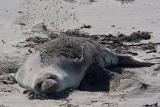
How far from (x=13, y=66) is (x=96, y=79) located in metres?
1.39

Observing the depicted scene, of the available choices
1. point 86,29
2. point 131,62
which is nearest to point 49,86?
point 131,62

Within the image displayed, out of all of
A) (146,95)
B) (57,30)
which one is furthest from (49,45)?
(57,30)

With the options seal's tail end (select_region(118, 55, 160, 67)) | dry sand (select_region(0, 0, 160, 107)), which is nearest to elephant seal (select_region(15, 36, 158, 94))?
seal's tail end (select_region(118, 55, 160, 67))

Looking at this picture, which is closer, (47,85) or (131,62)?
(47,85)

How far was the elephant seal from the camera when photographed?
21.7ft

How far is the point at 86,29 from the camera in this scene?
1046cm

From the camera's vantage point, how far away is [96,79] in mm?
7395

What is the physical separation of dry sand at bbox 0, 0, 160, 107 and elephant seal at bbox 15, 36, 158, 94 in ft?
0.55

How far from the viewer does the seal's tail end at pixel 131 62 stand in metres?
8.13

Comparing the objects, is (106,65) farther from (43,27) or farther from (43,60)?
(43,27)

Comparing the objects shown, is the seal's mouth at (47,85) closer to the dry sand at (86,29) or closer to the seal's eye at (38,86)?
the seal's eye at (38,86)

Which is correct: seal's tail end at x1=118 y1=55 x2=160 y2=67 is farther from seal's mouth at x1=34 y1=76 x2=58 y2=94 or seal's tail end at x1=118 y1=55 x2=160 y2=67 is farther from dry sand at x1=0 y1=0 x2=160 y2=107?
seal's mouth at x1=34 y1=76 x2=58 y2=94

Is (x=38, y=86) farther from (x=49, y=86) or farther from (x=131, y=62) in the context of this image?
(x=131, y=62)

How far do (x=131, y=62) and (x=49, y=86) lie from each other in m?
2.09
